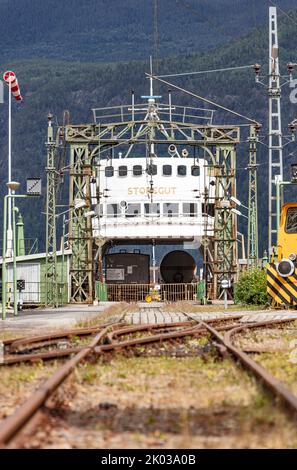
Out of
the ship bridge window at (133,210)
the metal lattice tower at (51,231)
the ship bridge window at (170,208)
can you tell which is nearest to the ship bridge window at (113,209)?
the ship bridge window at (133,210)

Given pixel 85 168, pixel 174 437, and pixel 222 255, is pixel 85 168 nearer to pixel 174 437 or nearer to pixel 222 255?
pixel 222 255

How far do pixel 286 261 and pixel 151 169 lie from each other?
1448 inches

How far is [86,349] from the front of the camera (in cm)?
1418

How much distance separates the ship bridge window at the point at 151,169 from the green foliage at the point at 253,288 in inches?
979

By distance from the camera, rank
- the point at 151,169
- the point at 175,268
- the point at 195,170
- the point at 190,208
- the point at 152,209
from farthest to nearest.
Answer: the point at 175,268, the point at 190,208, the point at 195,170, the point at 152,209, the point at 151,169

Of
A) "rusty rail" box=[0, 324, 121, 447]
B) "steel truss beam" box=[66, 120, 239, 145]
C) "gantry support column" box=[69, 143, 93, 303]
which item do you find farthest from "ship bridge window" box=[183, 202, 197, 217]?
"rusty rail" box=[0, 324, 121, 447]

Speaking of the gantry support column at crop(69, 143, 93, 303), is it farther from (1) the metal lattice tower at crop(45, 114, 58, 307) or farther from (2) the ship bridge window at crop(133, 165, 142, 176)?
(2) the ship bridge window at crop(133, 165, 142, 176)

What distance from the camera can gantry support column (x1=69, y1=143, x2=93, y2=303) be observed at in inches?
2403

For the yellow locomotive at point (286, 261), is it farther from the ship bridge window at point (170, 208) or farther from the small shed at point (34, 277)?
the ship bridge window at point (170, 208)

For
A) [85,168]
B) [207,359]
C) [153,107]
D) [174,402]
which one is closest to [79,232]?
[85,168]

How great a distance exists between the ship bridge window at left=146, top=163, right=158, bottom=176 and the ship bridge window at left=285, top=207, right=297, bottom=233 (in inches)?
1374

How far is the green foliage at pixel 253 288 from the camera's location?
129ft

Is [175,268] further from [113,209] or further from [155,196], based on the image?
[113,209]

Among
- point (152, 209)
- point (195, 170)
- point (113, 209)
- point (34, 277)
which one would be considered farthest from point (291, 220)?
point (113, 209)
